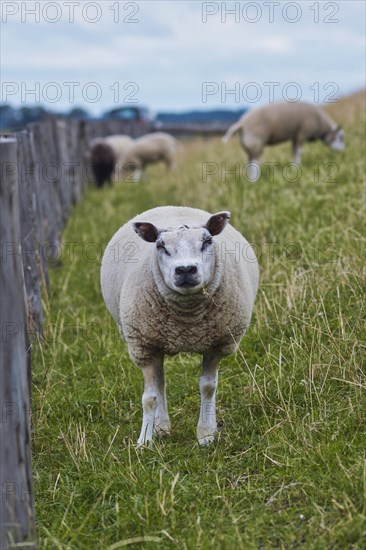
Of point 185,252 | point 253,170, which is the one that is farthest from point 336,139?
point 185,252

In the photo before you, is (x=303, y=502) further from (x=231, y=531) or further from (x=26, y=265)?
(x=26, y=265)

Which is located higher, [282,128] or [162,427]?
[282,128]

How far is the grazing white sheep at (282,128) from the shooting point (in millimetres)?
11055

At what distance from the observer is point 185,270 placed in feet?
11.7

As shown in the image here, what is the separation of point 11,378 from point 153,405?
1423 millimetres

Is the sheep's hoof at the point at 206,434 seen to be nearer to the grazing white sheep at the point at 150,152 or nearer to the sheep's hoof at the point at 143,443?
the sheep's hoof at the point at 143,443

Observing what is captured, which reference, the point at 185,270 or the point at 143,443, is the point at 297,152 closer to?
the point at 143,443

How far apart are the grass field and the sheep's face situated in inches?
183

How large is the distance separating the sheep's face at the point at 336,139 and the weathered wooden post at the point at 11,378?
926 centimetres

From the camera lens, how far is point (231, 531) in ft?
10.0

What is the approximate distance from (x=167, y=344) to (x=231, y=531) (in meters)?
1.15

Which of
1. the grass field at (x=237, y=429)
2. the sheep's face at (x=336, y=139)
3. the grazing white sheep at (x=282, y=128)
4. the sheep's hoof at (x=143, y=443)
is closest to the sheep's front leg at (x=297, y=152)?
the grazing white sheep at (x=282, y=128)

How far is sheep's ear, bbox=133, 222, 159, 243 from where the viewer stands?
3892mm

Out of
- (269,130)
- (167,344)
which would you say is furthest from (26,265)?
(269,130)
